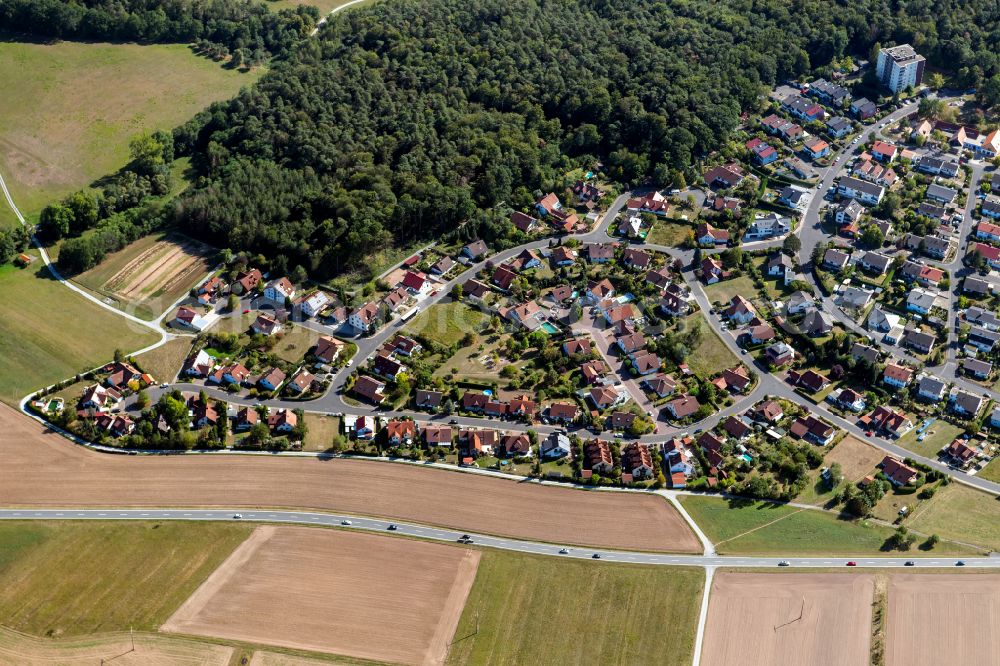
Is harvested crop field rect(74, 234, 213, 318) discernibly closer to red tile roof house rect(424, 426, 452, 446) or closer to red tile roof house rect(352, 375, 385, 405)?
red tile roof house rect(352, 375, 385, 405)

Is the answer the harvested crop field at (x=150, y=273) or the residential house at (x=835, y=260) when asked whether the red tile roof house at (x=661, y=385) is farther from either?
the harvested crop field at (x=150, y=273)

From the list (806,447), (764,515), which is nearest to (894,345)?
(806,447)

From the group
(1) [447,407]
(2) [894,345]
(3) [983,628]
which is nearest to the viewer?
(3) [983,628]

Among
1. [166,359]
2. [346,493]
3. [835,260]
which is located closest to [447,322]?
[346,493]

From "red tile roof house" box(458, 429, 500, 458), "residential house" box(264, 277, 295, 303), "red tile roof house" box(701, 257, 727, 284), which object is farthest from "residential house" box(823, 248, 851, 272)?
"residential house" box(264, 277, 295, 303)

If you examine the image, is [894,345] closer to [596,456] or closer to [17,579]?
[596,456]

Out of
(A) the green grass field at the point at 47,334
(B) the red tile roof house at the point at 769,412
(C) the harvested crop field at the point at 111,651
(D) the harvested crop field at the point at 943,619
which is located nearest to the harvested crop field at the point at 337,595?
(C) the harvested crop field at the point at 111,651
